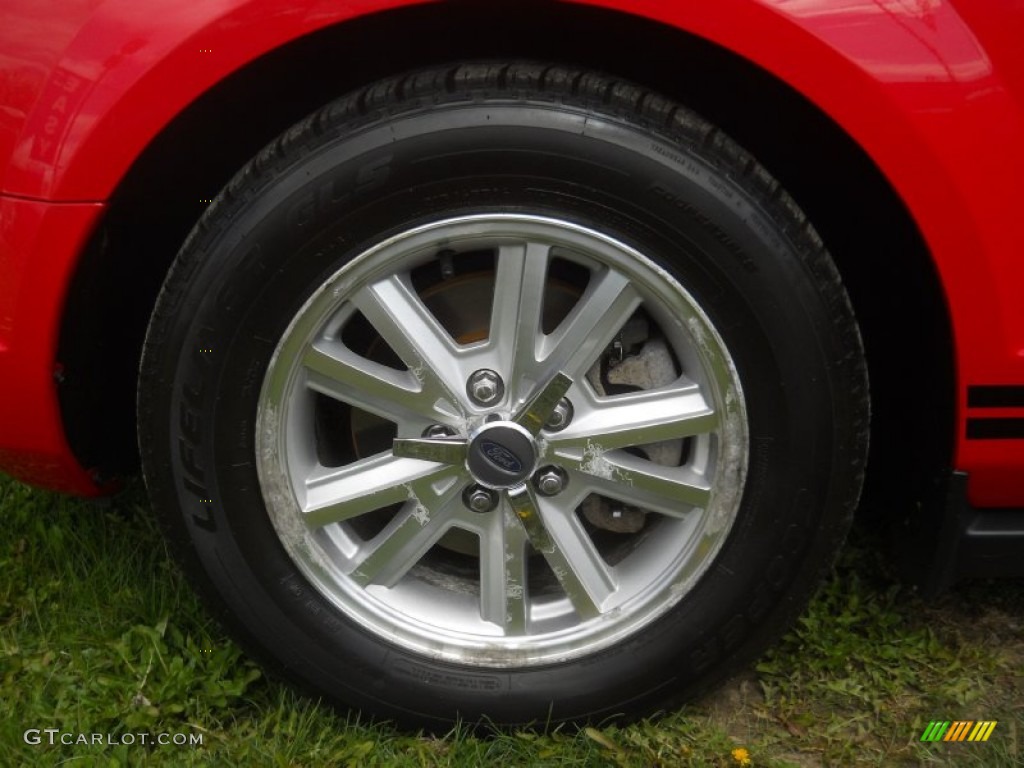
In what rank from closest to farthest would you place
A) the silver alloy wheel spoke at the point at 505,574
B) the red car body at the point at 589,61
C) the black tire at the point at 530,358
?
the red car body at the point at 589,61 → the black tire at the point at 530,358 → the silver alloy wheel spoke at the point at 505,574

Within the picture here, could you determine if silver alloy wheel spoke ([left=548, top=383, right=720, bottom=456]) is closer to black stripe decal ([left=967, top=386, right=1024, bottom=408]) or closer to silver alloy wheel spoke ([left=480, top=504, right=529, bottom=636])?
silver alloy wheel spoke ([left=480, top=504, right=529, bottom=636])

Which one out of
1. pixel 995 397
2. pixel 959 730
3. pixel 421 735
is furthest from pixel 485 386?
pixel 959 730

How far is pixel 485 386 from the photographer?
171 cm

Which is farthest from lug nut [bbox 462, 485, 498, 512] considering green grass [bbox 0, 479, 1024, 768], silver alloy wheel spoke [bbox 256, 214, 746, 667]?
green grass [bbox 0, 479, 1024, 768]

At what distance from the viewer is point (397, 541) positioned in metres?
1.79

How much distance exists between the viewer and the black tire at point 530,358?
157cm

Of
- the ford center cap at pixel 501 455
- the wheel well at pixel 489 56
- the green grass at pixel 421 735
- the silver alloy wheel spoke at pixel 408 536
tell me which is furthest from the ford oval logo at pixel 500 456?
the wheel well at pixel 489 56

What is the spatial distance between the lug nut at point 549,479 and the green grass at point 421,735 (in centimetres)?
46

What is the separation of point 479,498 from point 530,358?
0.90 feet

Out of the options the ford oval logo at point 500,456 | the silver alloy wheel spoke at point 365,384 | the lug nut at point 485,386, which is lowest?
the ford oval logo at point 500,456

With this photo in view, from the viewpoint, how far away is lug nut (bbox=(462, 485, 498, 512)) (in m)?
1.76

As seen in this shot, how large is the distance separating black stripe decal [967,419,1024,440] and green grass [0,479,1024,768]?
0.59 m

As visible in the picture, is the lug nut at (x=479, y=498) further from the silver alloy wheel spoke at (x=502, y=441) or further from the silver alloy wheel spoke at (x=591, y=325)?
the silver alloy wheel spoke at (x=591, y=325)

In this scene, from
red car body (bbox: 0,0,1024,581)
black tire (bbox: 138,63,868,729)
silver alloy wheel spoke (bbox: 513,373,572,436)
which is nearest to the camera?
red car body (bbox: 0,0,1024,581)
